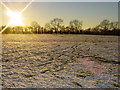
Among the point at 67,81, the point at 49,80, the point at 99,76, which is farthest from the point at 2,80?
the point at 99,76

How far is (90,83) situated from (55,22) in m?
80.6

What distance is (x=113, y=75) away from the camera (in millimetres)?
4406

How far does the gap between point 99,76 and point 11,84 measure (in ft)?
9.70

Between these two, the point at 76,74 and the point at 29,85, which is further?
the point at 76,74

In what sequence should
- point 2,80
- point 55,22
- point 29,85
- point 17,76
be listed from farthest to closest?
point 55,22 → point 17,76 → point 2,80 → point 29,85

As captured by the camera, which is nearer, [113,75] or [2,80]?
[2,80]

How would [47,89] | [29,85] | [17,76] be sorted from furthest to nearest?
[17,76]
[29,85]
[47,89]

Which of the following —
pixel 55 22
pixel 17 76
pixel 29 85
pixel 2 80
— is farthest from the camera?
pixel 55 22

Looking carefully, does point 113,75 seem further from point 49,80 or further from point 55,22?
Result: point 55,22

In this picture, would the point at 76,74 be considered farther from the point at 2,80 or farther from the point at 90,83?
the point at 2,80

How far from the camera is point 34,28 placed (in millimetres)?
84562

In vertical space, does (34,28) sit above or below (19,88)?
above

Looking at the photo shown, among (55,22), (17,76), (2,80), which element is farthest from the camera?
(55,22)

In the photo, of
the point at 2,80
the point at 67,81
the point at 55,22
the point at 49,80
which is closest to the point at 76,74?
the point at 67,81
